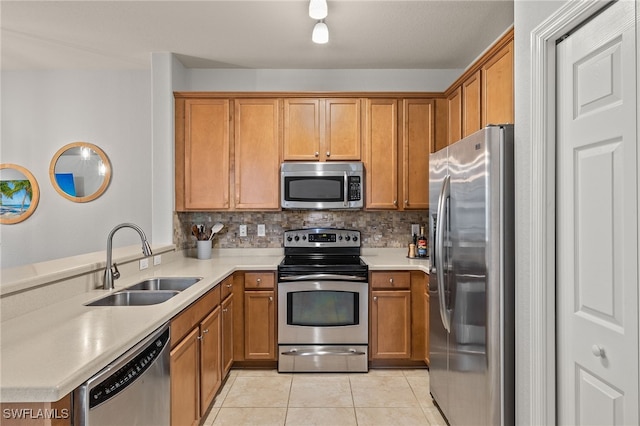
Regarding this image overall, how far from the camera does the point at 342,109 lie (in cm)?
360

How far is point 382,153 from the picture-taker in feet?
11.8

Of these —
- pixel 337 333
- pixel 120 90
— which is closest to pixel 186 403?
pixel 337 333

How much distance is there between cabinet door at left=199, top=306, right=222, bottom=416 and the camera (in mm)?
2344

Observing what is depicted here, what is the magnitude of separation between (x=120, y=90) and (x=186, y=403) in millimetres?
3177

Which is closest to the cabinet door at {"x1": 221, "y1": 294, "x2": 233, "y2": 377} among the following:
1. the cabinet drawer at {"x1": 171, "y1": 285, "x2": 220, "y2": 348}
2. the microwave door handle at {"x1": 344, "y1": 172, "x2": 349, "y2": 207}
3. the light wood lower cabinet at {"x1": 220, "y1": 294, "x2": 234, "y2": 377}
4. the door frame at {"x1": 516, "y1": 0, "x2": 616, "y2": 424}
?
the light wood lower cabinet at {"x1": 220, "y1": 294, "x2": 234, "y2": 377}

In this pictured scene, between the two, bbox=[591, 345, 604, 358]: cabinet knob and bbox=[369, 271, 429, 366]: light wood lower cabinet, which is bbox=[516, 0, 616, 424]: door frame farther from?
bbox=[369, 271, 429, 366]: light wood lower cabinet

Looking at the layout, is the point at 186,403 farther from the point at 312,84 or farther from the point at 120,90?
the point at 120,90

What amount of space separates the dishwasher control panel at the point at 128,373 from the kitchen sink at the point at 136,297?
59 cm

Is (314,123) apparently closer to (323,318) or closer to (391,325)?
(323,318)

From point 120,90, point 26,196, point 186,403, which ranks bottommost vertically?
point 186,403

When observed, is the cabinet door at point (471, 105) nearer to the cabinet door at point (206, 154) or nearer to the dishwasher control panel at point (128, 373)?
the cabinet door at point (206, 154)

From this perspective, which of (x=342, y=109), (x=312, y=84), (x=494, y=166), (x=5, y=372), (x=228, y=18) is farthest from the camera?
(x=312, y=84)

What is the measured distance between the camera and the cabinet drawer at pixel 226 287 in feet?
9.46

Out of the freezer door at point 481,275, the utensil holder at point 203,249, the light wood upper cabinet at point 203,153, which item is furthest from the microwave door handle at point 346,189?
the freezer door at point 481,275
